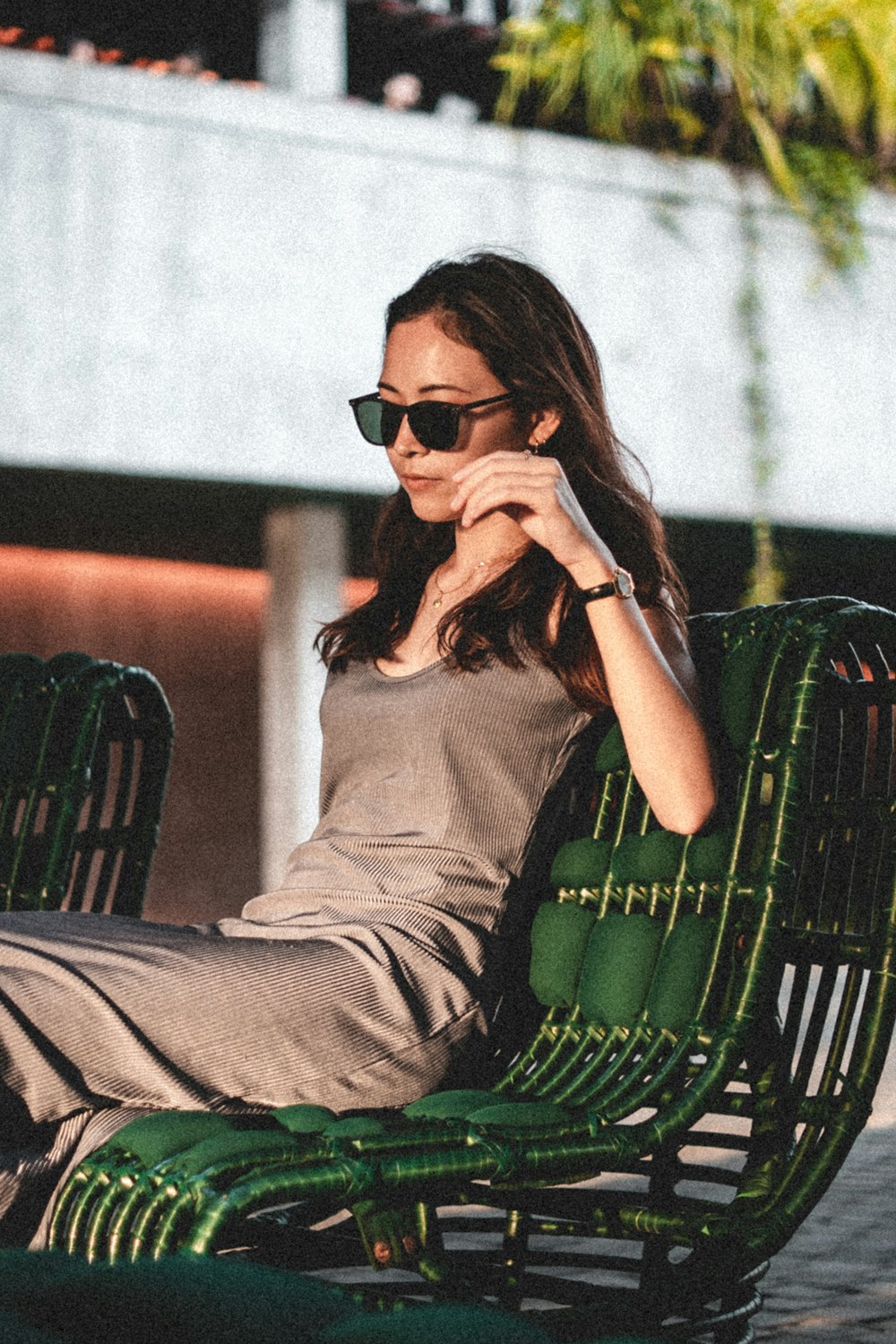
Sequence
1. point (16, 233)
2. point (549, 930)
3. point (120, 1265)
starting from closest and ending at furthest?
1. point (120, 1265)
2. point (549, 930)
3. point (16, 233)

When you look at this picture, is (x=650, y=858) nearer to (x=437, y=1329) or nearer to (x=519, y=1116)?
(x=519, y=1116)

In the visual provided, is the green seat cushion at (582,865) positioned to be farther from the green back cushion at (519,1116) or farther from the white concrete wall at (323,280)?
the white concrete wall at (323,280)

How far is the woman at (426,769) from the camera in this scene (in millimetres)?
1974

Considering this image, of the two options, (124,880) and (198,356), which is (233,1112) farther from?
(198,356)

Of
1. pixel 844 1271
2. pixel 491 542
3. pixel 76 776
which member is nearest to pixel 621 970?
pixel 491 542

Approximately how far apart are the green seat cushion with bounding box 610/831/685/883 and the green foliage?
684 centimetres

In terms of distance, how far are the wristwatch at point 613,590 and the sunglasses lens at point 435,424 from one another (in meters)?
0.37

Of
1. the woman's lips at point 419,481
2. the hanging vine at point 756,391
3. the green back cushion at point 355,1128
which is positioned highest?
the hanging vine at point 756,391

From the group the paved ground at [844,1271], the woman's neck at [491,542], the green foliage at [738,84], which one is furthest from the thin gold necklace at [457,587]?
the green foliage at [738,84]

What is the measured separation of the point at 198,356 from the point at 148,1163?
6.68 meters

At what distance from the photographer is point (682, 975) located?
2215 mm

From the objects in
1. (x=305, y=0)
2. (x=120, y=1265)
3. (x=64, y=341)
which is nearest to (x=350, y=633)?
(x=120, y=1265)

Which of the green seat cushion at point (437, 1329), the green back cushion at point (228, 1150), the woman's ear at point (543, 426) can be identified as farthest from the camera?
the woman's ear at point (543, 426)

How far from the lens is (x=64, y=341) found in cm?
779
